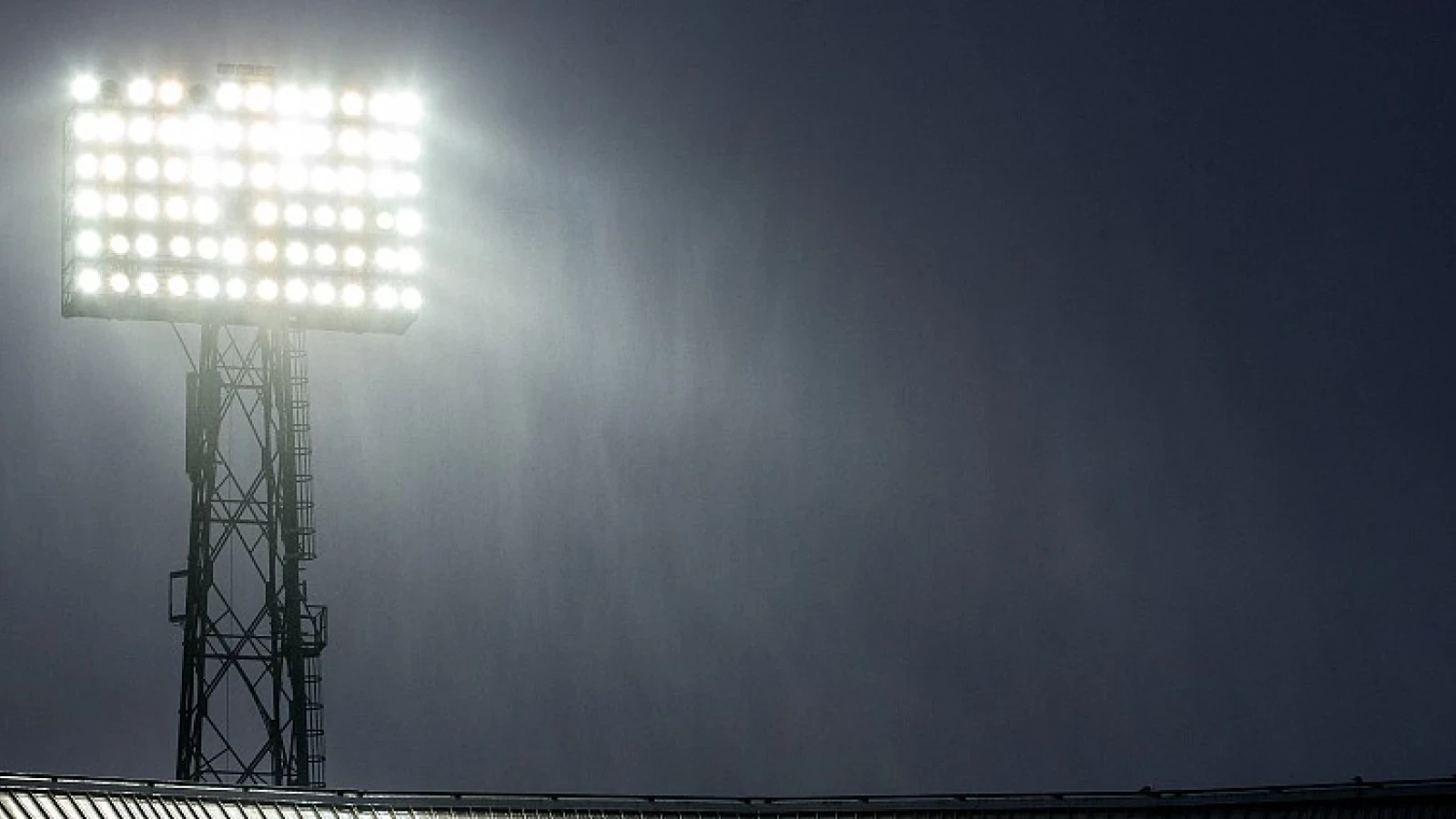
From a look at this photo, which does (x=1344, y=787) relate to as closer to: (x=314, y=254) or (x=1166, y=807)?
(x=1166, y=807)

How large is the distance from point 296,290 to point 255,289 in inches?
18.6

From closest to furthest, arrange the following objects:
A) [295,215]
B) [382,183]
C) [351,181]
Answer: [295,215], [382,183], [351,181]

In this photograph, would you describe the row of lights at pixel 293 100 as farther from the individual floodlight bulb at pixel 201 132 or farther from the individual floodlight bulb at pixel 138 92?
the individual floodlight bulb at pixel 201 132

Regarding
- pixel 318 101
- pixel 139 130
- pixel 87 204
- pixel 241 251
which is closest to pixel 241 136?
pixel 318 101

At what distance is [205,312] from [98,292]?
4.26 ft

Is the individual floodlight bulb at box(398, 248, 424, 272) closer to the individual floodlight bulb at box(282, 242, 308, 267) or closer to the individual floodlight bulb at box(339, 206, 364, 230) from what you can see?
the individual floodlight bulb at box(339, 206, 364, 230)

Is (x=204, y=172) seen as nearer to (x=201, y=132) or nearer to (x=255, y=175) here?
(x=201, y=132)

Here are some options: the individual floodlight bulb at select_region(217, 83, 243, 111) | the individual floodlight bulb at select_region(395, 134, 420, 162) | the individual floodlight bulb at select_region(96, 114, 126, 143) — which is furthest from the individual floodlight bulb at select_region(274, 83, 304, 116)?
the individual floodlight bulb at select_region(96, 114, 126, 143)

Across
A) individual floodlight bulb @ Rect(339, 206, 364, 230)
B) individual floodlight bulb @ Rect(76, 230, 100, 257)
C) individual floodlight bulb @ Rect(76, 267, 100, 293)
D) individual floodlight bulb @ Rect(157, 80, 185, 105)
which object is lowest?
individual floodlight bulb @ Rect(76, 267, 100, 293)

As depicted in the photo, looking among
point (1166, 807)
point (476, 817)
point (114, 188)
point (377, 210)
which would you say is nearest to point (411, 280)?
point (377, 210)

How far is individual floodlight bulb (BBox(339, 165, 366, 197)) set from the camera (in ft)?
108

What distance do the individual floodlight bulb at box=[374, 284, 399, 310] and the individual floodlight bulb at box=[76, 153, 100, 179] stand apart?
349 centimetres

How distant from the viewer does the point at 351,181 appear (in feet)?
108

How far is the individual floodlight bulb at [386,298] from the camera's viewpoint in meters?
32.9
